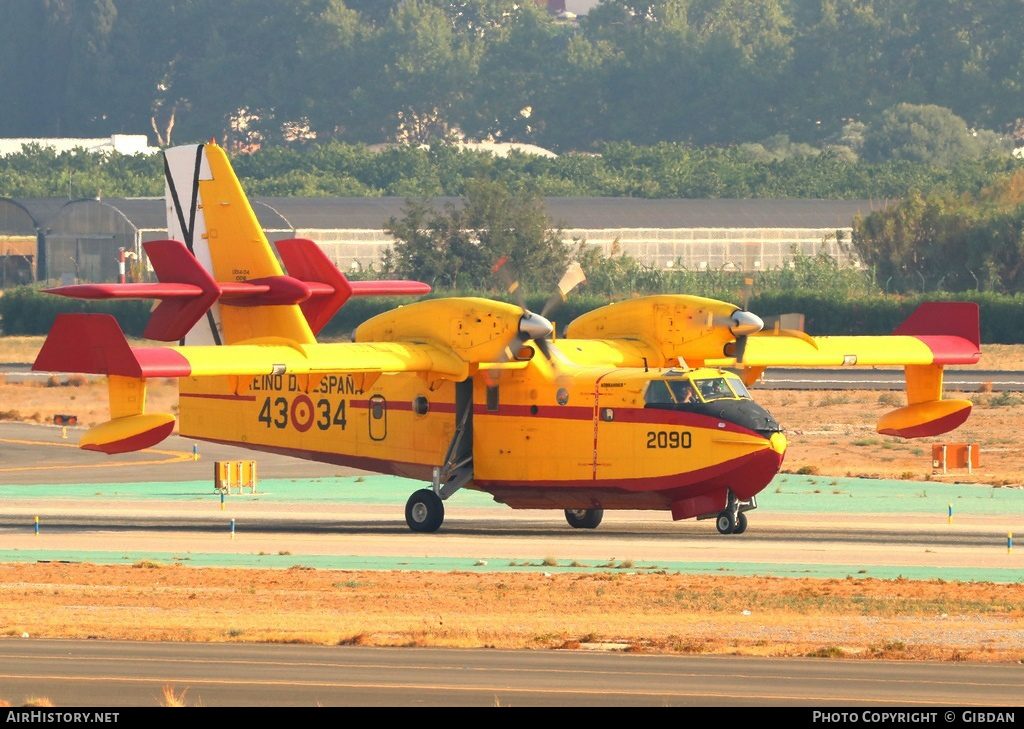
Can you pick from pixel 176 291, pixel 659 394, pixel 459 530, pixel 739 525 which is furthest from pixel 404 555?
pixel 176 291

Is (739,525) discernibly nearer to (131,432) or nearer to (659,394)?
(659,394)

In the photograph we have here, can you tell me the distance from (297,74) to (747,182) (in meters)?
71.0

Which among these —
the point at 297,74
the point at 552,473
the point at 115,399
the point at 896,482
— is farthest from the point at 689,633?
the point at 297,74

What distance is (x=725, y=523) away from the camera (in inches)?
1348

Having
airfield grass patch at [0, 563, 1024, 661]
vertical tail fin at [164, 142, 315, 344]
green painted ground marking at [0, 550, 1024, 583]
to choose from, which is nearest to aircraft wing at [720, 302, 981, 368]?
green painted ground marking at [0, 550, 1024, 583]

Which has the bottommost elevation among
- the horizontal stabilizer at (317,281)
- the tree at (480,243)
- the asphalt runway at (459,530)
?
the asphalt runway at (459,530)

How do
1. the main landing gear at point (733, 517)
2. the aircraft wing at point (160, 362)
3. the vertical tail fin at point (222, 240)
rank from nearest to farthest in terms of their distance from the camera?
1. the aircraft wing at point (160, 362)
2. the main landing gear at point (733, 517)
3. the vertical tail fin at point (222, 240)

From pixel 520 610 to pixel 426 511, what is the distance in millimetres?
9722

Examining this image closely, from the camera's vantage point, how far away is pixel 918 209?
89062 mm

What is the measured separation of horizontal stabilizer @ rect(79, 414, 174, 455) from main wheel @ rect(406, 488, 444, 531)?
5390 millimetres

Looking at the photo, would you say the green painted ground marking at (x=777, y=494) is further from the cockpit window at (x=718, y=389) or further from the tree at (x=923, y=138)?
the tree at (x=923, y=138)

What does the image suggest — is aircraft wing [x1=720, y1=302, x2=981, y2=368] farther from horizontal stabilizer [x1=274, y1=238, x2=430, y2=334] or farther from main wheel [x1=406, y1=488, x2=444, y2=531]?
horizontal stabilizer [x1=274, y1=238, x2=430, y2=334]

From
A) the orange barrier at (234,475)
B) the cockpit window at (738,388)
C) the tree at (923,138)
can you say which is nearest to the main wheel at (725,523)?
the cockpit window at (738,388)

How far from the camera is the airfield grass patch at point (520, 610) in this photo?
22.7 metres
